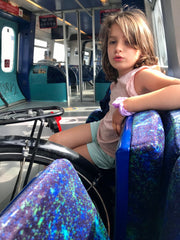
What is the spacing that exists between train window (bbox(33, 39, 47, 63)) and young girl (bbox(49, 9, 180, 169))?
35.9ft

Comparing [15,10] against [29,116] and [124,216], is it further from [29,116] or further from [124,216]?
[124,216]

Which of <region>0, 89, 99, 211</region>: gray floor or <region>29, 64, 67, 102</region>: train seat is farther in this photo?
<region>29, 64, 67, 102</region>: train seat

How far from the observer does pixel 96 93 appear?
7.59 meters

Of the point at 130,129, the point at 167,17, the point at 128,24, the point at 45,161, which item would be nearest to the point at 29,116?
the point at 45,161

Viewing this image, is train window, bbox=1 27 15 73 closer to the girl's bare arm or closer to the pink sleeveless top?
the pink sleeveless top

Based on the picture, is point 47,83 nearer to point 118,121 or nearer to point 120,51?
point 120,51

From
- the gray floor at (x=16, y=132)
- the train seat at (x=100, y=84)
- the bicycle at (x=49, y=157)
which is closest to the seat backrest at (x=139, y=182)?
the bicycle at (x=49, y=157)

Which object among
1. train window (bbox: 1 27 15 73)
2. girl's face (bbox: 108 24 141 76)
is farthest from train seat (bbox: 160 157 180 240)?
train window (bbox: 1 27 15 73)

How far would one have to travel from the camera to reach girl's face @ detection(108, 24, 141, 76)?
123 centimetres

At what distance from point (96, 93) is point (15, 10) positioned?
11.0 ft

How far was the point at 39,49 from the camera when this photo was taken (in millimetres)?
12109

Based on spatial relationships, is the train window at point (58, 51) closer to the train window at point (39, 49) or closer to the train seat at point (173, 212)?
the train window at point (39, 49)

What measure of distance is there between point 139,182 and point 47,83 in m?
7.43

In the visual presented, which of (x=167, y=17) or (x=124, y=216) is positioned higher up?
(x=167, y=17)
